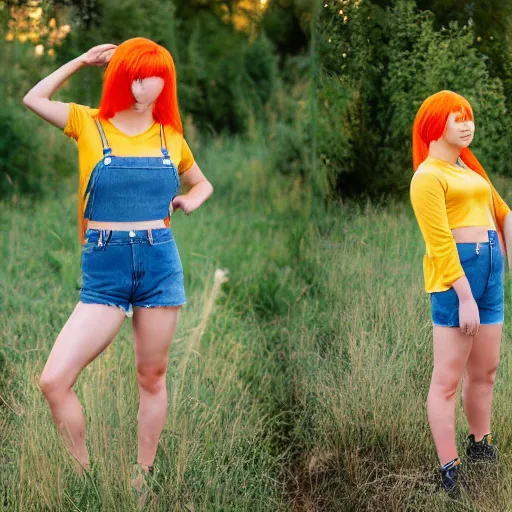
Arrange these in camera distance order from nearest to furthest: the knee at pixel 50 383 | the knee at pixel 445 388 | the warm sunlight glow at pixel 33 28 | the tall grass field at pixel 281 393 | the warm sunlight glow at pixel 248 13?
the knee at pixel 50 383
the knee at pixel 445 388
the tall grass field at pixel 281 393
the warm sunlight glow at pixel 33 28
the warm sunlight glow at pixel 248 13

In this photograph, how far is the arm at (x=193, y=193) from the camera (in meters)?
2.87

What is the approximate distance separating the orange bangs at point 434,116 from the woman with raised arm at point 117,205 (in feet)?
2.53

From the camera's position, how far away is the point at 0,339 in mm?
4074

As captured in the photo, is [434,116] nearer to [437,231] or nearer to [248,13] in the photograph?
[437,231]

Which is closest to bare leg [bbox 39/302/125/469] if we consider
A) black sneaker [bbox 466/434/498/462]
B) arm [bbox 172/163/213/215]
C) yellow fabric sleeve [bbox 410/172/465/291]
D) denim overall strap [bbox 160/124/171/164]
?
arm [bbox 172/163/213/215]

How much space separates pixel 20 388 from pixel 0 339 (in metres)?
0.45

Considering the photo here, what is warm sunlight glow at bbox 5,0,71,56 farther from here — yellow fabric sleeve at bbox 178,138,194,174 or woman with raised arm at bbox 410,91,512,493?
woman with raised arm at bbox 410,91,512,493

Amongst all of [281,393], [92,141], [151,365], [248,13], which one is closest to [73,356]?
[151,365]

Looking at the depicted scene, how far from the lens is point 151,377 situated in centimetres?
293

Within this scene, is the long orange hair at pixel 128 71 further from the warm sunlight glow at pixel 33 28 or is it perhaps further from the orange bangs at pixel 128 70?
the warm sunlight glow at pixel 33 28

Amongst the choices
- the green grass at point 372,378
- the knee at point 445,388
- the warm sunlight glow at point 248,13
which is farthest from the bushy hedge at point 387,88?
the warm sunlight glow at point 248,13

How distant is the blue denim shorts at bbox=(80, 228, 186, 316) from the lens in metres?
2.74

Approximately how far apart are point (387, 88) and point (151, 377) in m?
1.34

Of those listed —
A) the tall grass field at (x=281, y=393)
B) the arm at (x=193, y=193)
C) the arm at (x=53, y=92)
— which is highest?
the arm at (x=53, y=92)
